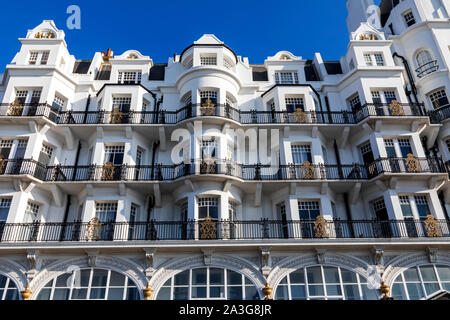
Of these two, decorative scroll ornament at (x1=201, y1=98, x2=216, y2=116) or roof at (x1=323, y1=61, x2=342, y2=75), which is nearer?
decorative scroll ornament at (x1=201, y1=98, x2=216, y2=116)

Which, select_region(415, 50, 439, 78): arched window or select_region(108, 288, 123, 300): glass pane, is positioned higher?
select_region(415, 50, 439, 78): arched window

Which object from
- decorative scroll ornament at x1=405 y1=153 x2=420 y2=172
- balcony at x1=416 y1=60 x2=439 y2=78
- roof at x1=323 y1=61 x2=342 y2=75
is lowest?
decorative scroll ornament at x1=405 y1=153 x2=420 y2=172

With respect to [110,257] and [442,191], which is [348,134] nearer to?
[442,191]

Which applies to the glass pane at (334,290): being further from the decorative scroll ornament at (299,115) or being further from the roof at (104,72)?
the roof at (104,72)

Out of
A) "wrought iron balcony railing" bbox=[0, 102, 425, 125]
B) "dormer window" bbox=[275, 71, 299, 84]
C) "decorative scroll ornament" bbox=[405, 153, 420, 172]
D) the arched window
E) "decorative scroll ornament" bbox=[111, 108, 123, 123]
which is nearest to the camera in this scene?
"decorative scroll ornament" bbox=[405, 153, 420, 172]

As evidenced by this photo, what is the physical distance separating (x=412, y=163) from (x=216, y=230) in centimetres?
1119

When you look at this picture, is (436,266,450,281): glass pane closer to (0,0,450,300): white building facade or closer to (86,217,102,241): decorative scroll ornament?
(0,0,450,300): white building facade

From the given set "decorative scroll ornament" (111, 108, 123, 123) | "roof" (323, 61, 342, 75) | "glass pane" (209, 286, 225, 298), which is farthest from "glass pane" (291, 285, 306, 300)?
"roof" (323, 61, 342, 75)

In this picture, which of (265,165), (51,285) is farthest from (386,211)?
(51,285)

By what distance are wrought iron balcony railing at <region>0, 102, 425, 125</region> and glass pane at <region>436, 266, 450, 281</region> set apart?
28.9 ft

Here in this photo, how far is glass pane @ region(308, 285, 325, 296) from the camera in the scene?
1680cm

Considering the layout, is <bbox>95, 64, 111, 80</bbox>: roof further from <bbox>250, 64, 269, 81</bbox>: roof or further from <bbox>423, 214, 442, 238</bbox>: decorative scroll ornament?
<bbox>423, 214, 442, 238</bbox>: decorative scroll ornament

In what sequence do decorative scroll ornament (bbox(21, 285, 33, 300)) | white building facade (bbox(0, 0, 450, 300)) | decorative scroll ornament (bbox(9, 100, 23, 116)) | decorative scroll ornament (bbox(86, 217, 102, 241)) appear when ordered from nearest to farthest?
1. decorative scroll ornament (bbox(21, 285, 33, 300))
2. white building facade (bbox(0, 0, 450, 300))
3. decorative scroll ornament (bbox(86, 217, 102, 241))
4. decorative scroll ornament (bbox(9, 100, 23, 116))
